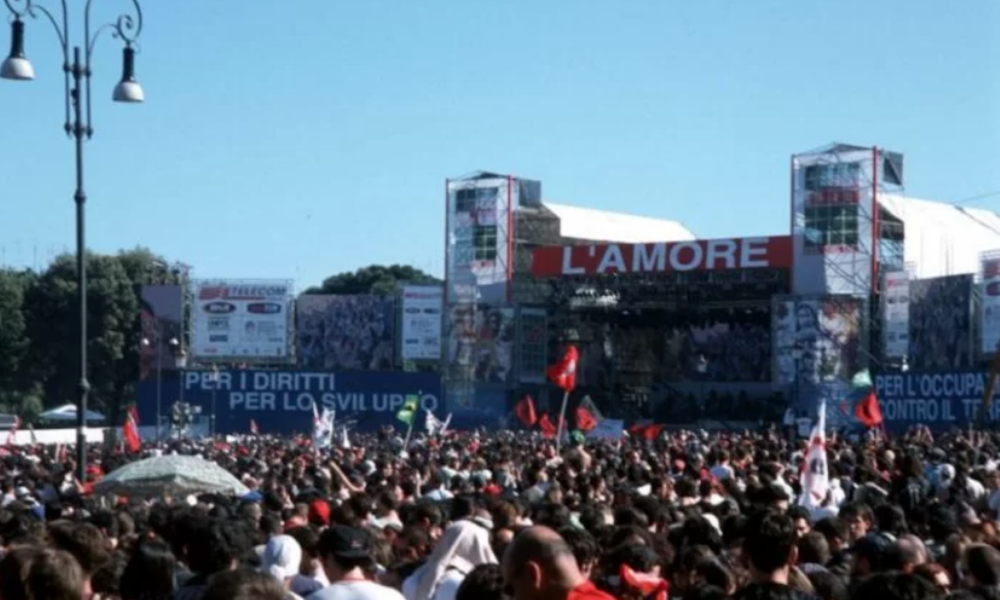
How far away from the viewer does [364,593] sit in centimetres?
744

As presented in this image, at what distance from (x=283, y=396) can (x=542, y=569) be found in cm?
6285

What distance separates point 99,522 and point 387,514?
7.70ft

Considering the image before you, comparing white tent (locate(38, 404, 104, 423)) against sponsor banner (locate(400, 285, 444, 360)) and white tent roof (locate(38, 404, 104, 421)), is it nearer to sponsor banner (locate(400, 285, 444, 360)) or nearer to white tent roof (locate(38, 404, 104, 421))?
white tent roof (locate(38, 404, 104, 421))

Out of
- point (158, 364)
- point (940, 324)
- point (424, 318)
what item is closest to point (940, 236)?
point (940, 324)

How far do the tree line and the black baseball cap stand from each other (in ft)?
254

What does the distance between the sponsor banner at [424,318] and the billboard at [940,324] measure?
58.4 ft

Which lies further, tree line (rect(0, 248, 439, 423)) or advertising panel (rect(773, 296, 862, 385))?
tree line (rect(0, 248, 439, 423))

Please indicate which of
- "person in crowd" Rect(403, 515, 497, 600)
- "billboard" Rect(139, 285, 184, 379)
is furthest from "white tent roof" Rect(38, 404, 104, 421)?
"person in crowd" Rect(403, 515, 497, 600)

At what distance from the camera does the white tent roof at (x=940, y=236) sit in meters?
58.8

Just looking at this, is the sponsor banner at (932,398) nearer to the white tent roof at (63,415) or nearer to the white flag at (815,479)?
the white flag at (815,479)

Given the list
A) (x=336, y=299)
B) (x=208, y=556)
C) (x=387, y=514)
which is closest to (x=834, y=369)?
(x=336, y=299)

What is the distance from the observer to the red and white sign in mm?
56438

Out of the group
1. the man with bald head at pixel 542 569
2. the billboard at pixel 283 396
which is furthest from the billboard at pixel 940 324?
the man with bald head at pixel 542 569

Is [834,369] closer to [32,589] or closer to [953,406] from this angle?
[953,406]
